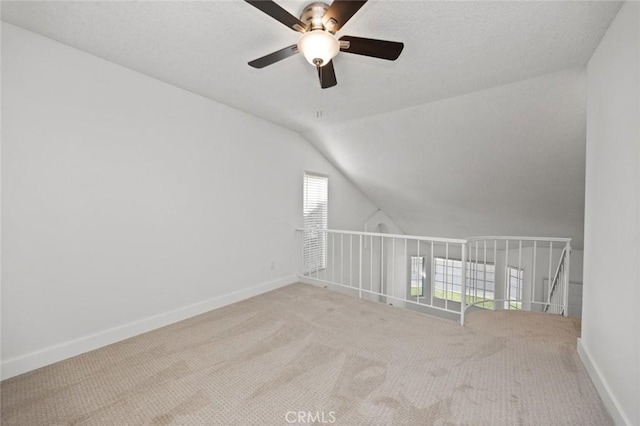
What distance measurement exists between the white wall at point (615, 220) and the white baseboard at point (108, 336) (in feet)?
10.5

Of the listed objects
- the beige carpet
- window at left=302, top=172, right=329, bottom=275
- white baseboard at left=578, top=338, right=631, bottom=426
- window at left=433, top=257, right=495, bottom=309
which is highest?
window at left=302, top=172, right=329, bottom=275

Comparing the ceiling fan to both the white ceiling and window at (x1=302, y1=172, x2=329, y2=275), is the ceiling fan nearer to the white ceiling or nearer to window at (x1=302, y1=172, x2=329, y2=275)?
the white ceiling

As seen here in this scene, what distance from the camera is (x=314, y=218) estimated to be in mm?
4488

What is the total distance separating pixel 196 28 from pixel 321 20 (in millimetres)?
892

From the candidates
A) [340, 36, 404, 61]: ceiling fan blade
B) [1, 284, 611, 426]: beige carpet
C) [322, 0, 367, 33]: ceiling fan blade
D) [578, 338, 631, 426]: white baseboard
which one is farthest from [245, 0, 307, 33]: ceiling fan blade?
[578, 338, 631, 426]: white baseboard

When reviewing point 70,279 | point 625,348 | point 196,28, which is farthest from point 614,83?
point 70,279

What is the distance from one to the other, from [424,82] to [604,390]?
256 centimetres

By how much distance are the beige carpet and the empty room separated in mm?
17

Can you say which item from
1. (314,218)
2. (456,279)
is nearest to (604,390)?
(314,218)

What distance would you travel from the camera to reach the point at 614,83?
1635 millimetres

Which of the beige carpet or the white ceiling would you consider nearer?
the beige carpet

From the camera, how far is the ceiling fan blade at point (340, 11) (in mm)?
1339

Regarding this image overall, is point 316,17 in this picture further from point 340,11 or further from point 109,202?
point 109,202

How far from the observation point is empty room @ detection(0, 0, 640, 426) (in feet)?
5.19
